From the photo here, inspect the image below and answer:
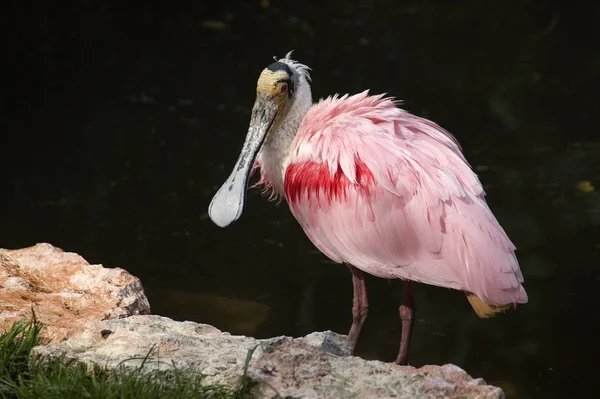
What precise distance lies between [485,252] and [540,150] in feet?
11.2

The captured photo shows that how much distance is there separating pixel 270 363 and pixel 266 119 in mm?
1492

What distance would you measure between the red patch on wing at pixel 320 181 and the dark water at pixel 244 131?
102cm

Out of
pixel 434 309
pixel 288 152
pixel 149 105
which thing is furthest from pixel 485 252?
pixel 149 105

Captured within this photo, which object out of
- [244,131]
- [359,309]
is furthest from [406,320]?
[244,131]

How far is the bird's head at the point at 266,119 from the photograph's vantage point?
4.26m

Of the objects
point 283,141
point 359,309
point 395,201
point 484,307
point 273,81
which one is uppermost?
point 273,81

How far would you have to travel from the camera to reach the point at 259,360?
2986 millimetres

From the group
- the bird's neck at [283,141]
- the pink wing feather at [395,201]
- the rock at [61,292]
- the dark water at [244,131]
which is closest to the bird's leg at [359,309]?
the pink wing feather at [395,201]

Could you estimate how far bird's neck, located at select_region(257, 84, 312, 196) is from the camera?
4289 millimetres

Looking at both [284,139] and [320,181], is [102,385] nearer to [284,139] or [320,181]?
[320,181]

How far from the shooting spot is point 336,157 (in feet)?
12.9

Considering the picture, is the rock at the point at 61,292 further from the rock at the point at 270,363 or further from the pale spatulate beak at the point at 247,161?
the pale spatulate beak at the point at 247,161

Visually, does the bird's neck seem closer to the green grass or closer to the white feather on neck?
the white feather on neck

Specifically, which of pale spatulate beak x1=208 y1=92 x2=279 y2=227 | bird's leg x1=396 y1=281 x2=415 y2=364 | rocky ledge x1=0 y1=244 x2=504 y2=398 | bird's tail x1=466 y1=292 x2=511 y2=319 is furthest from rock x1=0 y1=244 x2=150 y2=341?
bird's tail x1=466 y1=292 x2=511 y2=319
